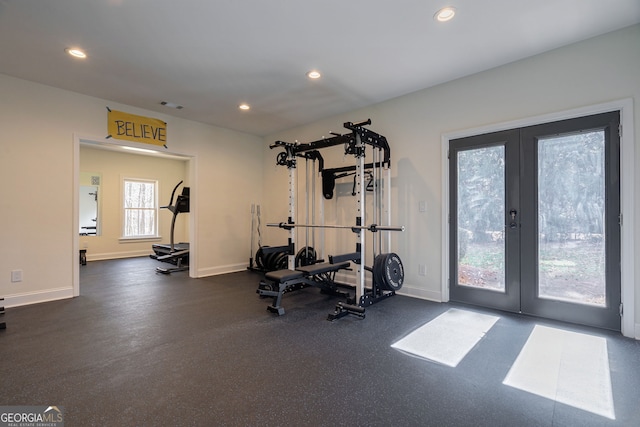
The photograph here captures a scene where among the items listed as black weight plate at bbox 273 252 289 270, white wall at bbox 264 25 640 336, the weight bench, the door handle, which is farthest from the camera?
black weight plate at bbox 273 252 289 270

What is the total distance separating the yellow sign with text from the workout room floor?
2.44m

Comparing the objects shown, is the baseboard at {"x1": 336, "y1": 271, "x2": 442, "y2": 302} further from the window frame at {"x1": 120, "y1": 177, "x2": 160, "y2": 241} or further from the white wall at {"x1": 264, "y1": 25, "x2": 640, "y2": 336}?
the window frame at {"x1": 120, "y1": 177, "x2": 160, "y2": 241}

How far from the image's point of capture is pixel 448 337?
265cm

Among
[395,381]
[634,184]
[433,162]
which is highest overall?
[433,162]

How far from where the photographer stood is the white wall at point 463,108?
268 cm

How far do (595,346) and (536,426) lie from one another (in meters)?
1.44

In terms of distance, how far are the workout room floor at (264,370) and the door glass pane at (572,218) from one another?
0.39 m

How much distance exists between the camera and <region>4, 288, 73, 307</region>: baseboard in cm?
350

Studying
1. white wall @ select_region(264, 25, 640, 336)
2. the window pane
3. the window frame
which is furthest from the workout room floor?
the window pane

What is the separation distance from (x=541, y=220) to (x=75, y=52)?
5042 millimetres

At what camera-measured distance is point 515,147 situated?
3.20 metres

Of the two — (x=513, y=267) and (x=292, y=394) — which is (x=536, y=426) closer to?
(x=292, y=394)

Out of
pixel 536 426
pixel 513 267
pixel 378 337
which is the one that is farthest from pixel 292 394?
pixel 513 267

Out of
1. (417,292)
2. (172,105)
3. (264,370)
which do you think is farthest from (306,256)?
(172,105)
